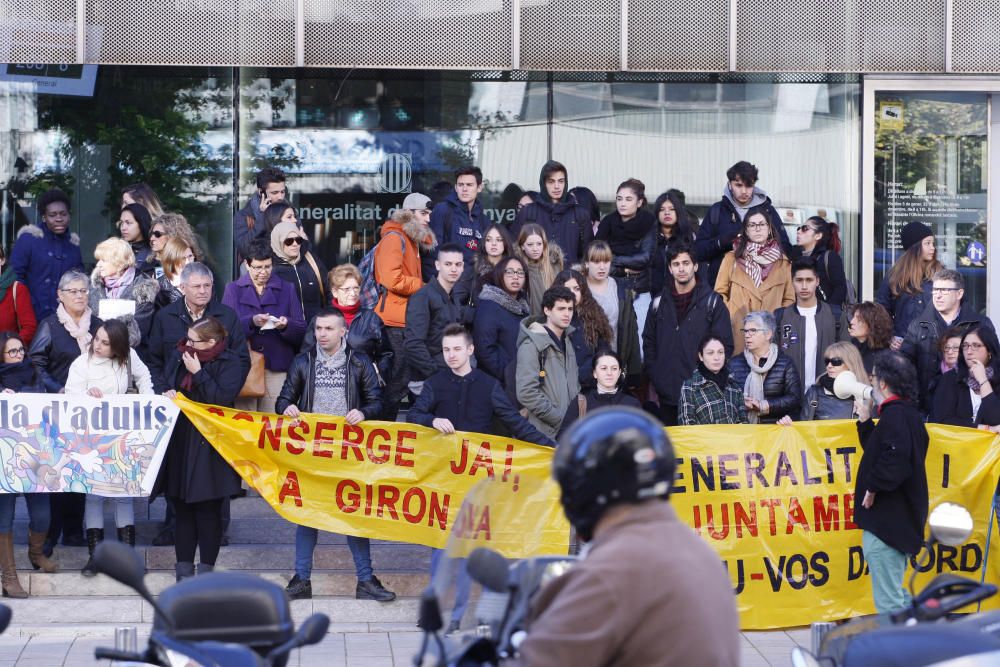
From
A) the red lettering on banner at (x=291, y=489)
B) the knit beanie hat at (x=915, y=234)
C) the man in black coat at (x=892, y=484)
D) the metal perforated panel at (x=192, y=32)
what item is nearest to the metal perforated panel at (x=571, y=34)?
the metal perforated panel at (x=192, y=32)

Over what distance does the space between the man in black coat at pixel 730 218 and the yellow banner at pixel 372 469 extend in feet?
11.3

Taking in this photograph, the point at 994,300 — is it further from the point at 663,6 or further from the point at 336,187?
the point at 336,187

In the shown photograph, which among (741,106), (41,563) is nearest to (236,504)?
(41,563)

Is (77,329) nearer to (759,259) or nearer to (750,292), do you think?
(750,292)

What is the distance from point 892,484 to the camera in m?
8.93

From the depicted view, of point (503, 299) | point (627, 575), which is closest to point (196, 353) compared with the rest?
point (503, 299)

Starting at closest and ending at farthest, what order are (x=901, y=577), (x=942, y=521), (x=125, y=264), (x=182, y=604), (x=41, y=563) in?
(x=182, y=604) → (x=942, y=521) → (x=901, y=577) → (x=41, y=563) → (x=125, y=264)

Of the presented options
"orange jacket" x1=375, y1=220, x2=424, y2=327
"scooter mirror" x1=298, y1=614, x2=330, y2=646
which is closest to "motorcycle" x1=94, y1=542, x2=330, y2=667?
"scooter mirror" x1=298, y1=614, x2=330, y2=646

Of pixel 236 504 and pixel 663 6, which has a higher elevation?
pixel 663 6

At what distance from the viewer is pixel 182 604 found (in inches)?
193

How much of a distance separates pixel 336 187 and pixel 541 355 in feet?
17.0

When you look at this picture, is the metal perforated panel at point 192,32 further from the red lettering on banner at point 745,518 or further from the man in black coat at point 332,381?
the red lettering on banner at point 745,518

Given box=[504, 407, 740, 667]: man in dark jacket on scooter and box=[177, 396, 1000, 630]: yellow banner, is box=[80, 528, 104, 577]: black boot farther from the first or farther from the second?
box=[504, 407, 740, 667]: man in dark jacket on scooter

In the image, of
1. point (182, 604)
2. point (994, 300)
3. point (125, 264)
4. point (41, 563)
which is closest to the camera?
point (182, 604)
